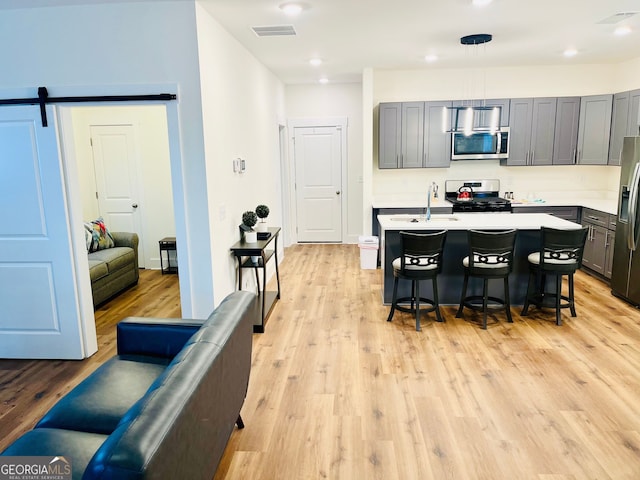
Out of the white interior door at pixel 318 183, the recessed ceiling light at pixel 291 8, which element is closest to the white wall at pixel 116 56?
the recessed ceiling light at pixel 291 8

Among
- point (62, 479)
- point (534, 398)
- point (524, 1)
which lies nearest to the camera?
point (62, 479)

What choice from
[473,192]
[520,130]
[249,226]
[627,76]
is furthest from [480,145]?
[249,226]

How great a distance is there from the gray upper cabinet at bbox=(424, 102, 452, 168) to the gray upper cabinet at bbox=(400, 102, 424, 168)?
0.07 meters

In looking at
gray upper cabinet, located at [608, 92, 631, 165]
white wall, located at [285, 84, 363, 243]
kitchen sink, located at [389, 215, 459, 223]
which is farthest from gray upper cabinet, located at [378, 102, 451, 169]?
gray upper cabinet, located at [608, 92, 631, 165]

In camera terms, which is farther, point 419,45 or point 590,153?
point 590,153

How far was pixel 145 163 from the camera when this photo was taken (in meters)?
6.13

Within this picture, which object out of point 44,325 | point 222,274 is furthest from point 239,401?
point 44,325

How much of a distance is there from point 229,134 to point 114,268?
7.21ft

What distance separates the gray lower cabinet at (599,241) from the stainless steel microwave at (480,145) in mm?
1343

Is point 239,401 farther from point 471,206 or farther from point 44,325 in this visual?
point 471,206

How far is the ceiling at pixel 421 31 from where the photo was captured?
3.43m

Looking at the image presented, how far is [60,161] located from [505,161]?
18.3 ft

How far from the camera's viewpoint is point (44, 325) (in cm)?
363

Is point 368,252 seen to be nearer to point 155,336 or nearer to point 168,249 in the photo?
point 168,249
